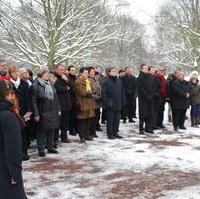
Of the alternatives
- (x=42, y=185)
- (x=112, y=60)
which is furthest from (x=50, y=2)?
(x=112, y=60)

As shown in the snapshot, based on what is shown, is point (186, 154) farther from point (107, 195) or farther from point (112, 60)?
point (112, 60)

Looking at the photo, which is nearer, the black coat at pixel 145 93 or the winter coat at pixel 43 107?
the winter coat at pixel 43 107

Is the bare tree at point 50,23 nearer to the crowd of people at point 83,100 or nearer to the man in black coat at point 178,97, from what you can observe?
the crowd of people at point 83,100

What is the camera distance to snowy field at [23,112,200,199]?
19.8ft

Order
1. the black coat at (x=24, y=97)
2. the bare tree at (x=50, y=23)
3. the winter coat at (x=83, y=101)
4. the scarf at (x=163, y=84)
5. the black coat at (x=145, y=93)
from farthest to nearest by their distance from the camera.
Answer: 1. the bare tree at (x=50, y=23)
2. the scarf at (x=163, y=84)
3. the black coat at (x=145, y=93)
4. the winter coat at (x=83, y=101)
5. the black coat at (x=24, y=97)

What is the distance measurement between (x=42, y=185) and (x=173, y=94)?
20.1ft

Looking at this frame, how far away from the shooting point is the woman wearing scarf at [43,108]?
8.08 m

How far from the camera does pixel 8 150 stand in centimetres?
→ 396

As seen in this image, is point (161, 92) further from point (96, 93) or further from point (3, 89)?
point (3, 89)

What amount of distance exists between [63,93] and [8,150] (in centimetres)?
553

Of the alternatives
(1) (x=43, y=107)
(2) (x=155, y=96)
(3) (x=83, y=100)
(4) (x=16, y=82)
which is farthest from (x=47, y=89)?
(2) (x=155, y=96)

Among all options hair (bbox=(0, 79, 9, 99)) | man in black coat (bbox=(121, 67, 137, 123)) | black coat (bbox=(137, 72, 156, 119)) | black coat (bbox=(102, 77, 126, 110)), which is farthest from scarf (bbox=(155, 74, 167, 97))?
hair (bbox=(0, 79, 9, 99))

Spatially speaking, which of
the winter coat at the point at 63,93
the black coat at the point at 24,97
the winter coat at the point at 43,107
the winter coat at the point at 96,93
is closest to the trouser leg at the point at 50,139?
the winter coat at the point at 43,107

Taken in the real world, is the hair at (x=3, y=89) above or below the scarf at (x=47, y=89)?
below
